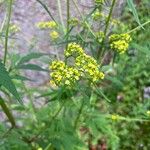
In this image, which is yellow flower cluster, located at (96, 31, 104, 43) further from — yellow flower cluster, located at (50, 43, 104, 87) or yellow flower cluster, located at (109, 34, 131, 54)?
yellow flower cluster, located at (50, 43, 104, 87)

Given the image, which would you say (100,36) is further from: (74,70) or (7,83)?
(7,83)

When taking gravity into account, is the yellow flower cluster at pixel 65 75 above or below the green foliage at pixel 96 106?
above

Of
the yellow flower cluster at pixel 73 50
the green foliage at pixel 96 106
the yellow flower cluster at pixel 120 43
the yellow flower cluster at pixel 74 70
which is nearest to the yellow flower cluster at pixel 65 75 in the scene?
the yellow flower cluster at pixel 74 70

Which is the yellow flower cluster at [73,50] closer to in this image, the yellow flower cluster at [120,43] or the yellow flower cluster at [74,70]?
the yellow flower cluster at [74,70]

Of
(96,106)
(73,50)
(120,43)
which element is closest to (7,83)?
(73,50)

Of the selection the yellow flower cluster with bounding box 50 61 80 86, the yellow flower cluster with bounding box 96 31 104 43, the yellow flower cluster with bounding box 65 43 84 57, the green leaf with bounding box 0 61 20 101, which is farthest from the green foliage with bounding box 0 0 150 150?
the green leaf with bounding box 0 61 20 101

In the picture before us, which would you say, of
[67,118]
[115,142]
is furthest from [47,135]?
[115,142]
